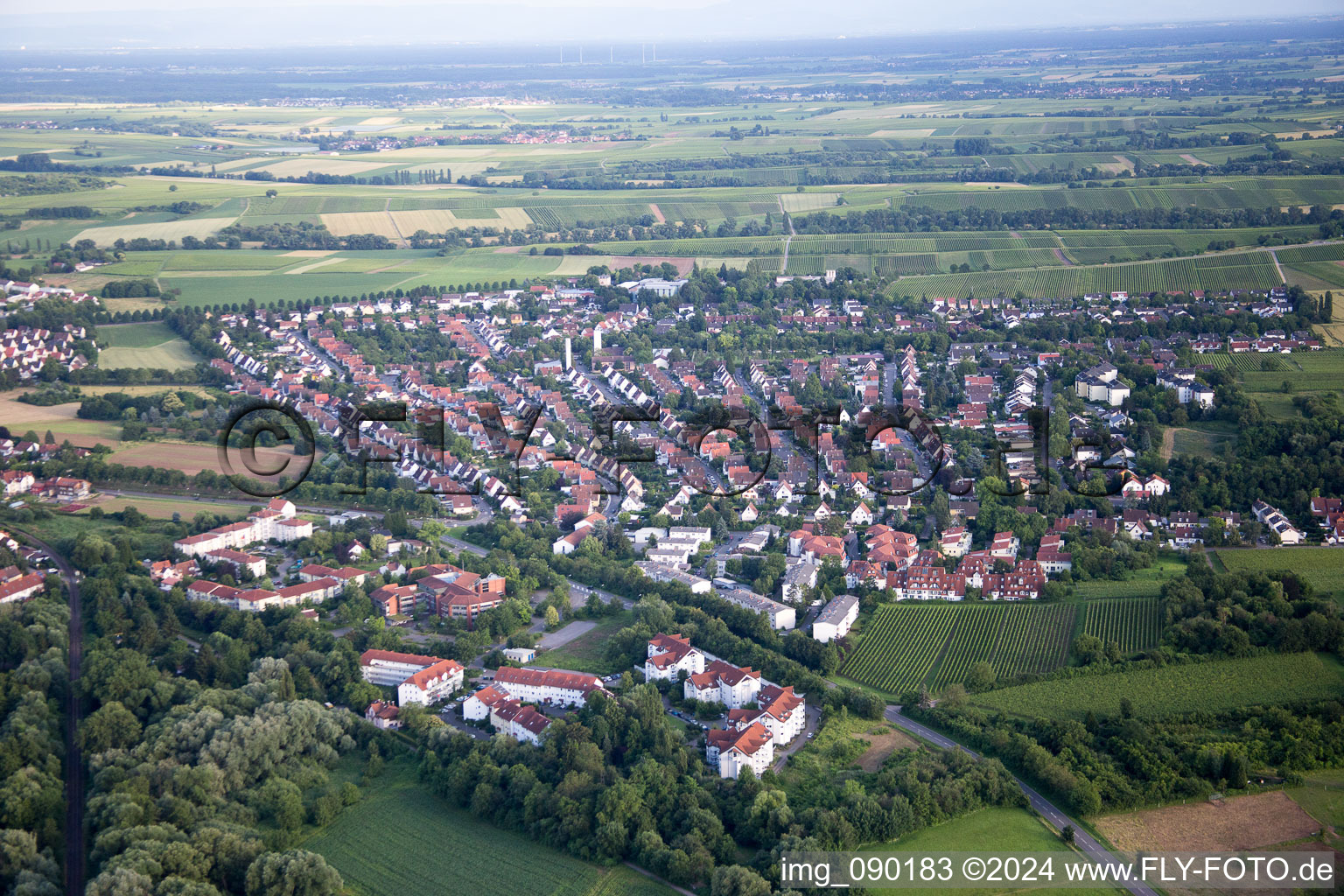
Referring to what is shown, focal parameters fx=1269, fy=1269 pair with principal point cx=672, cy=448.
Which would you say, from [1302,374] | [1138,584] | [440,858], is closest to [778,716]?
[440,858]

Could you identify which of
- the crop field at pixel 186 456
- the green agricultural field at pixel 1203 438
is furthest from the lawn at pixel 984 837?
the crop field at pixel 186 456

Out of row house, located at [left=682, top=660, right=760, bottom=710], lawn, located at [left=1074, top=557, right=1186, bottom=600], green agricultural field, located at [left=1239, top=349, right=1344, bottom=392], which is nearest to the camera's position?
row house, located at [left=682, top=660, right=760, bottom=710]

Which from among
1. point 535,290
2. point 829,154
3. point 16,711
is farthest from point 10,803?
point 829,154

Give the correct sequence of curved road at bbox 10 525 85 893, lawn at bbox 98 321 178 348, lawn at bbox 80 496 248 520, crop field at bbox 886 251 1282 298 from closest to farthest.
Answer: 1. curved road at bbox 10 525 85 893
2. lawn at bbox 80 496 248 520
3. lawn at bbox 98 321 178 348
4. crop field at bbox 886 251 1282 298

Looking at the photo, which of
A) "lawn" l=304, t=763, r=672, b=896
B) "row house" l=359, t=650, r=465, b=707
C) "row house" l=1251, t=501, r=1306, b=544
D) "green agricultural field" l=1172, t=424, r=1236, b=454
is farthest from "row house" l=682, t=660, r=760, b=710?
"green agricultural field" l=1172, t=424, r=1236, b=454

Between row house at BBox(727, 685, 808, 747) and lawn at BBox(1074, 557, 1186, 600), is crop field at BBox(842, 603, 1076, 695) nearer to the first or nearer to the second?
lawn at BBox(1074, 557, 1186, 600)

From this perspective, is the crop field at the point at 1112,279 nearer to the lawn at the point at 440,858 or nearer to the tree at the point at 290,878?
the lawn at the point at 440,858

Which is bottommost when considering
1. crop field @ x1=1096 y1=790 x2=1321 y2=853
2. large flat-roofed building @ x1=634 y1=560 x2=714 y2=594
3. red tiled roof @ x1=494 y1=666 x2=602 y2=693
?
crop field @ x1=1096 y1=790 x2=1321 y2=853
